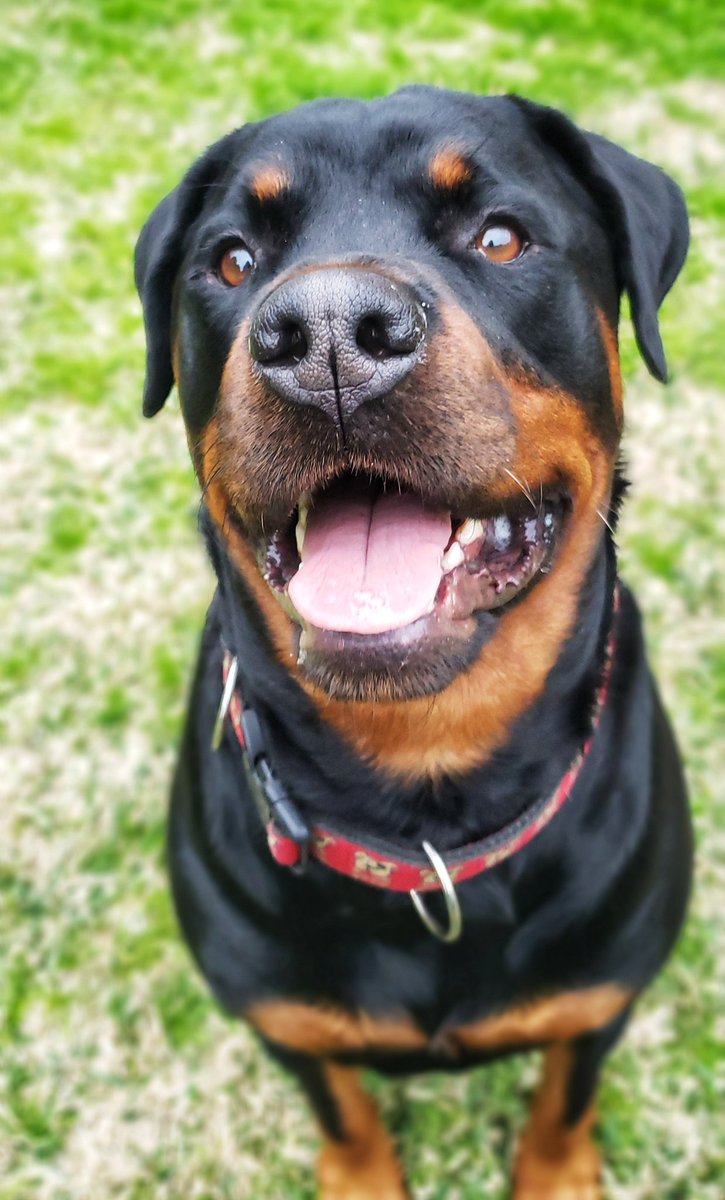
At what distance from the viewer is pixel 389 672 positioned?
1.54 meters

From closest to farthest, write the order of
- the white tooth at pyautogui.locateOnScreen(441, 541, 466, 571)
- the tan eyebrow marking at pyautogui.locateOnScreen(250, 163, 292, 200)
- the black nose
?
1. the black nose
2. the white tooth at pyautogui.locateOnScreen(441, 541, 466, 571)
3. the tan eyebrow marking at pyautogui.locateOnScreen(250, 163, 292, 200)

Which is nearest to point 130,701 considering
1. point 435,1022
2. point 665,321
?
point 435,1022

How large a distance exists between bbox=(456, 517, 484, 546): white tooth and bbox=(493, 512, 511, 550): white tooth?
0.03 m

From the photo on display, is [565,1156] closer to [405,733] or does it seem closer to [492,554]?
[405,733]

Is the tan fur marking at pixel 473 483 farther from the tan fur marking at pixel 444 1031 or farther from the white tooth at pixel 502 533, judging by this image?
the tan fur marking at pixel 444 1031

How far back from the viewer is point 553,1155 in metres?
2.54

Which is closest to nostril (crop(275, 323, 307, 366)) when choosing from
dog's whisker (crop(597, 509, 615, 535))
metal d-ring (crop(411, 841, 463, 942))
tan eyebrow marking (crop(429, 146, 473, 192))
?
tan eyebrow marking (crop(429, 146, 473, 192))

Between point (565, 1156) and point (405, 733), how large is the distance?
4.60 ft

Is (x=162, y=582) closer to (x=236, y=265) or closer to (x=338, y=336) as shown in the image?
A: (x=236, y=265)

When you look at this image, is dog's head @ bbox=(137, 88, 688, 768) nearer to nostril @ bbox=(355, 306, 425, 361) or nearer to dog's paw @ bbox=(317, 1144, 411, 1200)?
nostril @ bbox=(355, 306, 425, 361)

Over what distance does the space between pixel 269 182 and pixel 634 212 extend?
613mm

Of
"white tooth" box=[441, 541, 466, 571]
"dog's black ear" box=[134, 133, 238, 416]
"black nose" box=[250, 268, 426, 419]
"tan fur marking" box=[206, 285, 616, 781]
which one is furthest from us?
"dog's black ear" box=[134, 133, 238, 416]

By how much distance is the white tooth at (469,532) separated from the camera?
5.41ft

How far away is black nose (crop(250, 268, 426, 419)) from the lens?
1.35 metres
